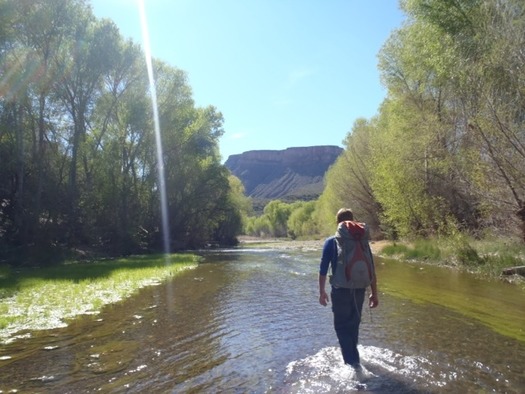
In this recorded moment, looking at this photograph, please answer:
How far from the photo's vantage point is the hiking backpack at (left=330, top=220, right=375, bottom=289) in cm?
725

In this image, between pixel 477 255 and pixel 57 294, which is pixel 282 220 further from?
pixel 57 294

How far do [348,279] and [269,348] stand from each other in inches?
101

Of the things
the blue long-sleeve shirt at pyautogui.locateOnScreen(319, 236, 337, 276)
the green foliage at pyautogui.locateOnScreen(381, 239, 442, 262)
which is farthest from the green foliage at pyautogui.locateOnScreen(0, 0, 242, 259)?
the blue long-sleeve shirt at pyautogui.locateOnScreen(319, 236, 337, 276)

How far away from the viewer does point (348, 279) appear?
726 cm

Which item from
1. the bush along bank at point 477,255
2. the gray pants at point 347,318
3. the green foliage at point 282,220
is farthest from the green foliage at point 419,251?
the green foliage at point 282,220

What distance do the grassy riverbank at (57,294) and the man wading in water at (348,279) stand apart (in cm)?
693

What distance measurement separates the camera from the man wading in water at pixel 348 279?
23.9 feet

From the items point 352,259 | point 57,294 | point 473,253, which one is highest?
point 352,259

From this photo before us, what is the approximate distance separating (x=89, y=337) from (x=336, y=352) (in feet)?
17.4

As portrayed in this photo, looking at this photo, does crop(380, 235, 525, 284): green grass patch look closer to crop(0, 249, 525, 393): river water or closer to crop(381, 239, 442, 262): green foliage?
crop(381, 239, 442, 262): green foliage

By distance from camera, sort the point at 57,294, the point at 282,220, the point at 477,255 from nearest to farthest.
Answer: the point at 57,294, the point at 477,255, the point at 282,220

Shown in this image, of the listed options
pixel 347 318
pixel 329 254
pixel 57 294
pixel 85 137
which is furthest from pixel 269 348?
pixel 85 137

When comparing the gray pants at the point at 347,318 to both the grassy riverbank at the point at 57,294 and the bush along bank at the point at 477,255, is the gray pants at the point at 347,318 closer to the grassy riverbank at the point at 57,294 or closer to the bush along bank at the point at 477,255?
the grassy riverbank at the point at 57,294

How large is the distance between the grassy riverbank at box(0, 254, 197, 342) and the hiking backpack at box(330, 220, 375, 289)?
23.5 feet
